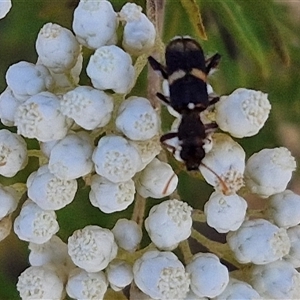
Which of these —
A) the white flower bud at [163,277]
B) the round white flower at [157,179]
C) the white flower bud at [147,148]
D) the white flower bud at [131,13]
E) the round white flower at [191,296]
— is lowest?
the round white flower at [191,296]

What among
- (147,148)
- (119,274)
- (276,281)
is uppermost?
(147,148)

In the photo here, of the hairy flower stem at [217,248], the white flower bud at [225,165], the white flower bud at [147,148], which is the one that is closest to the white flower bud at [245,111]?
the white flower bud at [225,165]

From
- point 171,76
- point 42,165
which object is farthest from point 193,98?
point 42,165

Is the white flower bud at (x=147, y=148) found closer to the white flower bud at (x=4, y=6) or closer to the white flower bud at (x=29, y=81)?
the white flower bud at (x=29, y=81)

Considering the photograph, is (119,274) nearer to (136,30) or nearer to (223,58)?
(136,30)

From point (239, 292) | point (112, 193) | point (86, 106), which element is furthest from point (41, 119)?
point (239, 292)

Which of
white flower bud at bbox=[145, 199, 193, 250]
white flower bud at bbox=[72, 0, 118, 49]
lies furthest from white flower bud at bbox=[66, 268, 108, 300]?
white flower bud at bbox=[72, 0, 118, 49]
